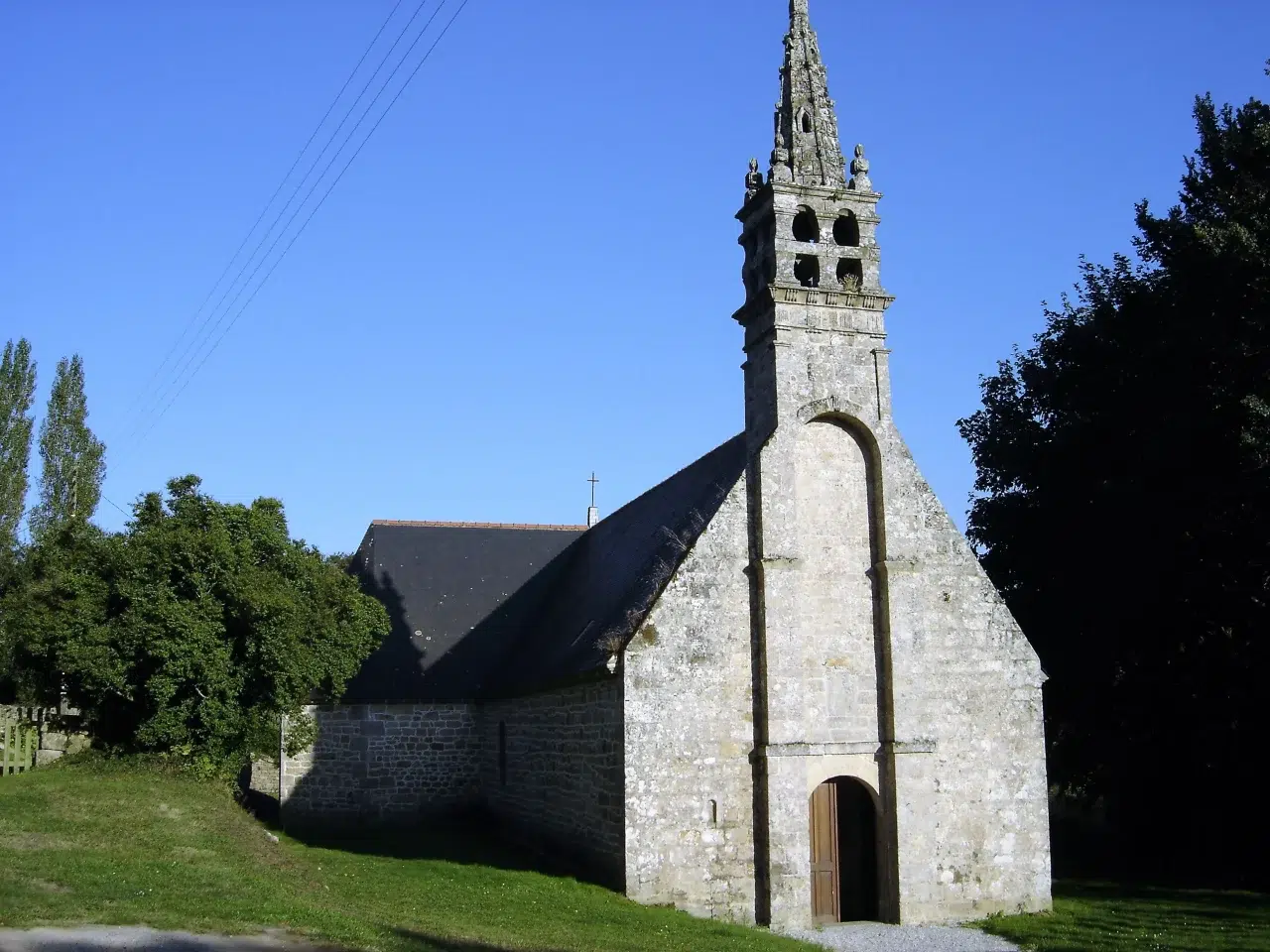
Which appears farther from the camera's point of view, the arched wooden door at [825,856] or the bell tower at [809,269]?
the bell tower at [809,269]

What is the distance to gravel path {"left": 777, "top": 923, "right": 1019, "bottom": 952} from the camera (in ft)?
46.2

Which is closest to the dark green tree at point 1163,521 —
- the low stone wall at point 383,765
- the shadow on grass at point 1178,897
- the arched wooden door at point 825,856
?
the shadow on grass at point 1178,897

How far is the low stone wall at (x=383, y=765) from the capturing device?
921 inches

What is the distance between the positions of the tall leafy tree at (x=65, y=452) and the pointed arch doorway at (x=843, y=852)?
24049 mm

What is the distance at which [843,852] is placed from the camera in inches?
644

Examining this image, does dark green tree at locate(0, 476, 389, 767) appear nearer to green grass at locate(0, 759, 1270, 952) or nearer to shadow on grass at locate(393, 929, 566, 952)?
green grass at locate(0, 759, 1270, 952)

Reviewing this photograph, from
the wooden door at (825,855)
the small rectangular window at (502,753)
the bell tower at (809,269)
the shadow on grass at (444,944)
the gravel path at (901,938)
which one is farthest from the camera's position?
the small rectangular window at (502,753)

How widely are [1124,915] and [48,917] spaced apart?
13.7 metres

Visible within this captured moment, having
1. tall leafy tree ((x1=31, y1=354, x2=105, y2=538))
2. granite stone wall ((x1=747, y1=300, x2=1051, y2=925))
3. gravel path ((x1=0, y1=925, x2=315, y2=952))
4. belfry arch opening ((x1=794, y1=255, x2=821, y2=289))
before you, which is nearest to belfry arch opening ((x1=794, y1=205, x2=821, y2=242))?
belfry arch opening ((x1=794, y1=255, x2=821, y2=289))

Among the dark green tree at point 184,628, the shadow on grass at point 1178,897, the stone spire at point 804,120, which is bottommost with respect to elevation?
the shadow on grass at point 1178,897

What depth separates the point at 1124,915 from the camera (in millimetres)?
16172

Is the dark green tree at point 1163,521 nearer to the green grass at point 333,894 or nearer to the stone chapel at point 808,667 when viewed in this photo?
the green grass at point 333,894

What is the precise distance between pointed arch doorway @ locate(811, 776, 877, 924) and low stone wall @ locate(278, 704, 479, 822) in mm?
10022

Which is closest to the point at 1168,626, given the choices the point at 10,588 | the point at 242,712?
the point at 242,712
